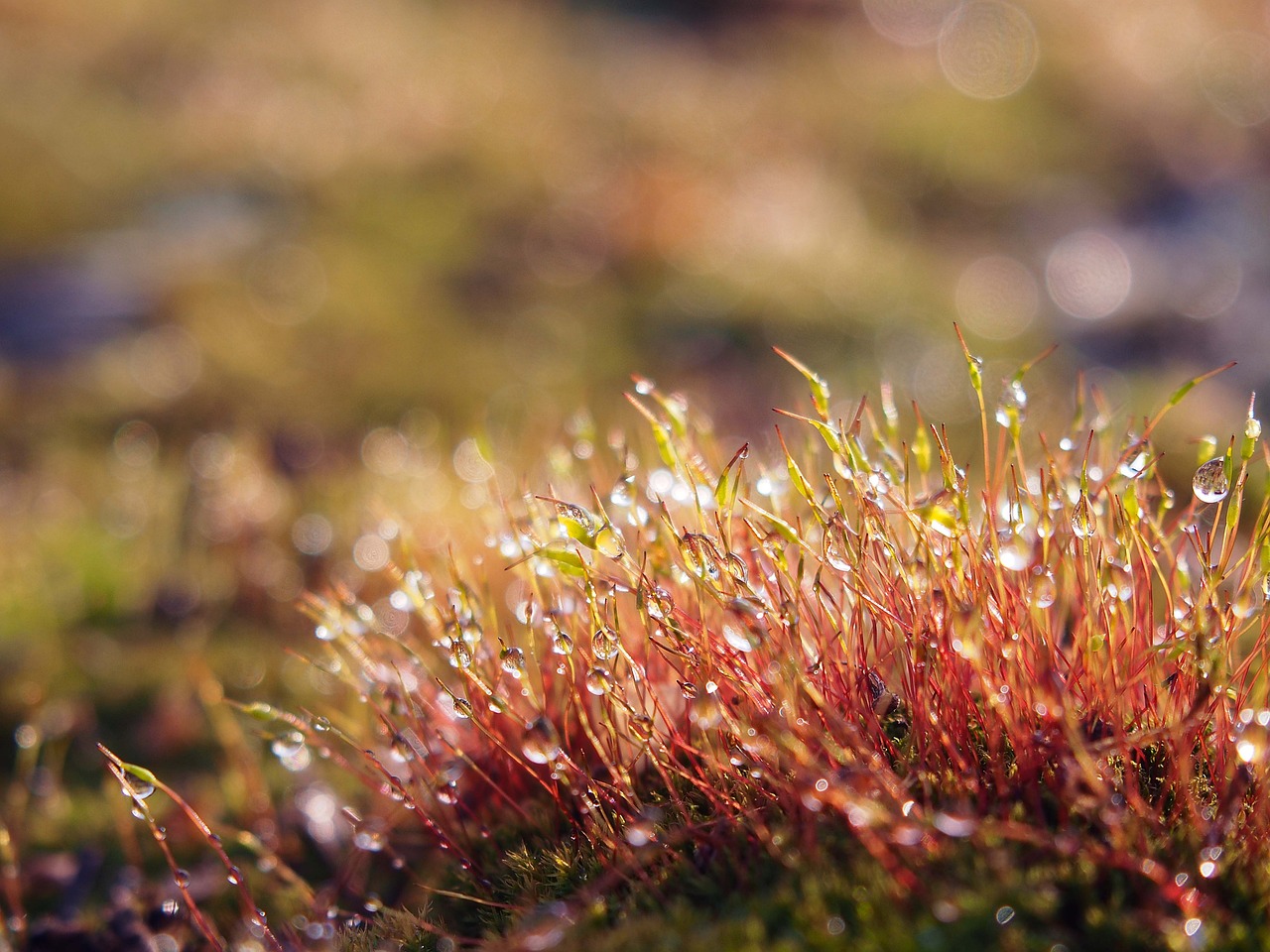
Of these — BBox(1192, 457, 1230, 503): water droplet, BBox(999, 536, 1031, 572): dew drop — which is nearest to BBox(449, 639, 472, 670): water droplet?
BBox(999, 536, 1031, 572): dew drop

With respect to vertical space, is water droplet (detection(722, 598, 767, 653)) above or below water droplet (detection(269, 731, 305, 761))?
above

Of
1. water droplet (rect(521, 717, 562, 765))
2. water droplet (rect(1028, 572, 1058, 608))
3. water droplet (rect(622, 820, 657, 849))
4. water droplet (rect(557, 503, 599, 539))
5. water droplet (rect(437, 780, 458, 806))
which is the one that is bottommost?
water droplet (rect(437, 780, 458, 806))

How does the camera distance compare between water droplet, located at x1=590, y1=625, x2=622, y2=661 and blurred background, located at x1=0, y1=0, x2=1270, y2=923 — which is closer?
water droplet, located at x1=590, y1=625, x2=622, y2=661

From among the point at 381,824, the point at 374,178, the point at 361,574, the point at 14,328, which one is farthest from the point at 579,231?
the point at 381,824

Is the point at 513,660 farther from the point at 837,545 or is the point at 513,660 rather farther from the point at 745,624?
the point at 837,545

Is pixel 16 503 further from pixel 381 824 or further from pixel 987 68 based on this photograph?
pixel 987 68

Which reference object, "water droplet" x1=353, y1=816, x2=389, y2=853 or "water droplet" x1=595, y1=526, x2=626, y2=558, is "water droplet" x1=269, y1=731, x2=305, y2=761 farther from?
"water droplet" x1=595, y1=526, x2=626, y2=558

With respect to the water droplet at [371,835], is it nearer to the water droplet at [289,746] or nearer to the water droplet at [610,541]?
the water droplet at [289,746]

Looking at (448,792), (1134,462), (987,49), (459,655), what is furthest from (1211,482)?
(987,49)
